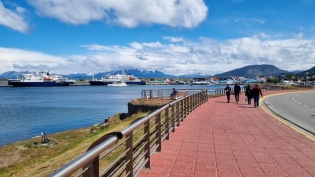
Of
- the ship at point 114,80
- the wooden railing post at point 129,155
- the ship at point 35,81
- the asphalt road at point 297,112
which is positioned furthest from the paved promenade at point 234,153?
the ship at point 114,80

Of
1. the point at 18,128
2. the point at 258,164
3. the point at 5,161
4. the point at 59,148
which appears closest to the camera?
the point at 258,164

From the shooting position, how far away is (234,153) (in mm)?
7133

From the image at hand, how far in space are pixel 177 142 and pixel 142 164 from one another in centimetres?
312

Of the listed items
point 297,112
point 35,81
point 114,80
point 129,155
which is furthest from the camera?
point 114,80

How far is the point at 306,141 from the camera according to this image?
28.7 ft

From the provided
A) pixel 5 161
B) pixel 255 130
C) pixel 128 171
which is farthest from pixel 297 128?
pixel 5 161

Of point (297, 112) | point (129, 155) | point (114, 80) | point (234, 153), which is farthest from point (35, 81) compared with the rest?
point (129, 155)

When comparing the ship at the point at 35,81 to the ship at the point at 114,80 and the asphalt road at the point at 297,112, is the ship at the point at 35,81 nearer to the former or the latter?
the ship at the point at 114,80

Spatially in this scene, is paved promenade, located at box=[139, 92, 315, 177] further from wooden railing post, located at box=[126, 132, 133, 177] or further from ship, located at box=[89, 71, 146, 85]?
ship, located at box=[89, 71, 146, 85]

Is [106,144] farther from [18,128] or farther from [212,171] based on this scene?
[18,128]

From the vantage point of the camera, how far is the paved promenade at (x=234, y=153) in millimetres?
5637

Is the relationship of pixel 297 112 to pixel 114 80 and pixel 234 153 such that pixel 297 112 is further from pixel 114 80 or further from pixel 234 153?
pixel 114 80

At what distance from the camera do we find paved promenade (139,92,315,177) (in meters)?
5.64

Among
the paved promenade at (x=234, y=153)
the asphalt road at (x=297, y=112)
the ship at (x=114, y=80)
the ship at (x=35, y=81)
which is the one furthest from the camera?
the ship at (x=114, y=80)
